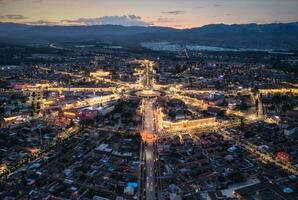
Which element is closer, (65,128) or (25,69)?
(65,128)

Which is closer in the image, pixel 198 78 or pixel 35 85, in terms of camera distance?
pixel 35 85

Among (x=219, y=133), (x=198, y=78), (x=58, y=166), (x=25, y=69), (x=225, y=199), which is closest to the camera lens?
(x=225, y=199)

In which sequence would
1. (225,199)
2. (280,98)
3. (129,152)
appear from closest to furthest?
(225,199)
(129,152)
(280,98)

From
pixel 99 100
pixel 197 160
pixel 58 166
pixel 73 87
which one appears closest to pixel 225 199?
pixel 197 160

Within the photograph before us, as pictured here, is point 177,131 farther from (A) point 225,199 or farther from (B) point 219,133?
(A) point 225,199

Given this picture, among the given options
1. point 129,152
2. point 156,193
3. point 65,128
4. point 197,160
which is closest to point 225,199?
point 156,193

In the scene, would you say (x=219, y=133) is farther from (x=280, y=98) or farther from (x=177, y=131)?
(x=280, y=98)
